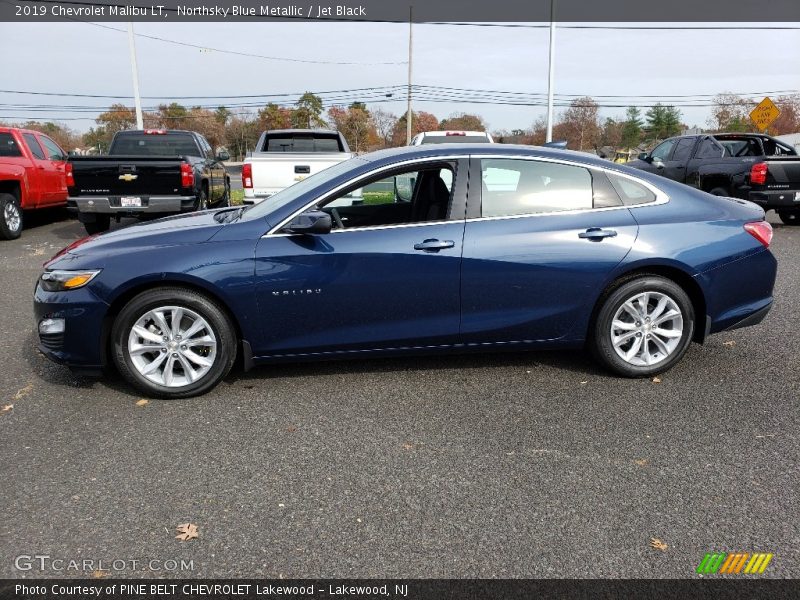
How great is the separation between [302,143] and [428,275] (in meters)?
8.41

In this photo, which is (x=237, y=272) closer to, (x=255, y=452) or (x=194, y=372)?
(x=194, y=372)

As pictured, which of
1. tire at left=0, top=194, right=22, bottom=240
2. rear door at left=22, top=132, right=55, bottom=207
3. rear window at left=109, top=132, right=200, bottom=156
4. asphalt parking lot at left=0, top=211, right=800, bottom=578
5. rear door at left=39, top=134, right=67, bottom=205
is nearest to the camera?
asphalt parking lot at left=0, top=211, right=800, bottom=578

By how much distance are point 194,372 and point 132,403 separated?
0.44 metres

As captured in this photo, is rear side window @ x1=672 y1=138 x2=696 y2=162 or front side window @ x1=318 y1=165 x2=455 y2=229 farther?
rear side window @ x1=672 y1=138 x2=696 y2=162

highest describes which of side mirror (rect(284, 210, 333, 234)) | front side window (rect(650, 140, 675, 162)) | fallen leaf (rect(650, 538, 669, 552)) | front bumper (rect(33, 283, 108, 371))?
front side window (rect(650, 140, 675, 162))

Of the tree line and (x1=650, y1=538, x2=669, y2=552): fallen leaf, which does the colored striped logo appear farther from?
the tree line

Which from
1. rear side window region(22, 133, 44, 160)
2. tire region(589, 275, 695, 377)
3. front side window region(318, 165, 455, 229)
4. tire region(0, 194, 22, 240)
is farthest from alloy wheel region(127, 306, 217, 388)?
rear side window region(22, 133, 44, 160)

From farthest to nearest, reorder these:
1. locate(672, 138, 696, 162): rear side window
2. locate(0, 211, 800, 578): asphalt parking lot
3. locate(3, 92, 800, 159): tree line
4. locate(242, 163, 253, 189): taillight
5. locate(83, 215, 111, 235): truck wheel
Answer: locate(3, 92, 800, 159): tree line
locate(672, 138, 696, 162): rear side window
locate(83, 215, 111, 235): truck wheel
locate(242, 163, 253, 189): taillight
locate(0, 211, 800, 578): asphalt parking lot

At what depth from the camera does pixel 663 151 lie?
14.2m

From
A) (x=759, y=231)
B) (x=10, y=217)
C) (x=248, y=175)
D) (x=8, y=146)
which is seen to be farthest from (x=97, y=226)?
(x=759, y=231)

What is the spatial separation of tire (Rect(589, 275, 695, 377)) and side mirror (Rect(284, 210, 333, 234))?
1.98 metres

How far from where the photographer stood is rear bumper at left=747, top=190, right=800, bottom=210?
1137 centimetres

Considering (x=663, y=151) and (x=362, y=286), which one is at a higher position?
(x=663, y=151)

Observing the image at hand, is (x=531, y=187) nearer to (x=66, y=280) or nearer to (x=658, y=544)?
(x=658, y=544)
